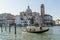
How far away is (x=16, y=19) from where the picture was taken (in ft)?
444

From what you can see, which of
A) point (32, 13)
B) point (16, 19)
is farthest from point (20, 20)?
point (32, 13)

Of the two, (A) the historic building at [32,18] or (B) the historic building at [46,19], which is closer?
(A) the historic building at [32,18]

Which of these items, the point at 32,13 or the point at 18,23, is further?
the point at 32,13

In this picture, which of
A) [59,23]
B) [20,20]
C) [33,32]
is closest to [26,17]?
[20,20]

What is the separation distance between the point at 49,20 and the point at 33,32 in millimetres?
98822

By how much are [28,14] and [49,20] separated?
14258 millimetres

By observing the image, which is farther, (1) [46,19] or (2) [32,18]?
(1) [46,19]

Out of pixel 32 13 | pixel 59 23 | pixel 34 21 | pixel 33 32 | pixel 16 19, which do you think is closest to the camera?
pixel 33 32

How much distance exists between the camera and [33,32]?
140ft

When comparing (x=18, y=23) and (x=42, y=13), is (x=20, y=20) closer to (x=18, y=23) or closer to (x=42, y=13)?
(x=18, y=23)

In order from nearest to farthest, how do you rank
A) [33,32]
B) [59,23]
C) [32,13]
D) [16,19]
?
[33,32], [16,19], [32,13], [59,23]

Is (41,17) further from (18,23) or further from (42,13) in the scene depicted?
(18,23)

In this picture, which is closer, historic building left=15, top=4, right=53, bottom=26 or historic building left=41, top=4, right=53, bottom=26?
historic building left=15, top=4, right=53, bottom=26

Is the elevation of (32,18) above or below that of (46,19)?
above
